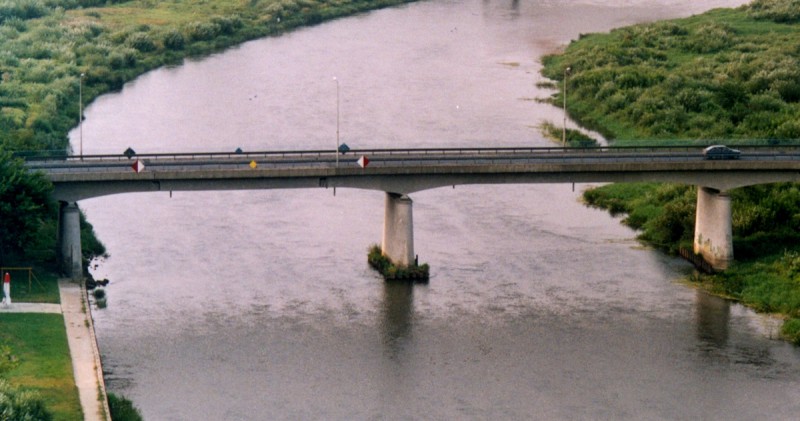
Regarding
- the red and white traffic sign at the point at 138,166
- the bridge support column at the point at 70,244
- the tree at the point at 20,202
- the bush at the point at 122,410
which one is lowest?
the bush at the point at 122,410

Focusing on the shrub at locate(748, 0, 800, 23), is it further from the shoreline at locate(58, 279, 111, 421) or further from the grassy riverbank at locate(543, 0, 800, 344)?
the shoreline at locate(58, 279, 111, 421)

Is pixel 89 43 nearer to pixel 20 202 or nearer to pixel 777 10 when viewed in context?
pixel 777 10

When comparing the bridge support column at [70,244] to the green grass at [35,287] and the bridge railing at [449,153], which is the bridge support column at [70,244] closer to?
the green grass at [35,287]

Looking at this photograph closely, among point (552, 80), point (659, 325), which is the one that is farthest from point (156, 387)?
point (552, 80)

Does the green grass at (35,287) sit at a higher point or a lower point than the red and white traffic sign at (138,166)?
lower

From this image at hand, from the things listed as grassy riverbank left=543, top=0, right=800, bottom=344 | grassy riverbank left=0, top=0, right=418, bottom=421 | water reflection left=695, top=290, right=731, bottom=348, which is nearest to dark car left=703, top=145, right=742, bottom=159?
grassy riverbank left=543, top=0, right=800, bottom=344

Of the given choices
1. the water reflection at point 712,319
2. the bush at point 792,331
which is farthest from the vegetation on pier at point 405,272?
the bush at point 792,331

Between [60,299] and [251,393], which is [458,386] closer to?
[251,393]
